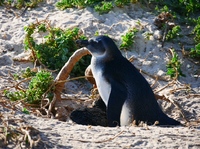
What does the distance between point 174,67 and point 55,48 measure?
1.55m

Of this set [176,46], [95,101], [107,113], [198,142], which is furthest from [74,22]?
[198,142]

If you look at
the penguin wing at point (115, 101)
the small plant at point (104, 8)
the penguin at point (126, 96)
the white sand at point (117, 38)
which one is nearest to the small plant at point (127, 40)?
the white sand at point (117, 38)

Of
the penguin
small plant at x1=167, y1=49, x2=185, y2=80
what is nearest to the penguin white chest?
the penguin

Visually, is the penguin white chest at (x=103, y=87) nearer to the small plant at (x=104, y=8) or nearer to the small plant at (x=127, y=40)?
the small plant at (x=127, y=40)

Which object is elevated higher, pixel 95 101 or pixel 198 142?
pixel 198 142

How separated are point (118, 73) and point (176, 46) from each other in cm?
196

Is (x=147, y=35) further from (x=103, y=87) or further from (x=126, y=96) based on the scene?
(x=126, y=96)

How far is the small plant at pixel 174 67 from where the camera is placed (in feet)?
23.5

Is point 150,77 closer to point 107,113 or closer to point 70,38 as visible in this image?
point 70,38

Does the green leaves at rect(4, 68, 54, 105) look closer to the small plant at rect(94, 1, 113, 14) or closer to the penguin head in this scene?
the penguin head

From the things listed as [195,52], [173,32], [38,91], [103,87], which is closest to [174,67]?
[195,52]

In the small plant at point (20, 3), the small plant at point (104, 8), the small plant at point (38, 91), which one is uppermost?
the small plant at point (104, 8)

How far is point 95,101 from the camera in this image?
6270 millimetres

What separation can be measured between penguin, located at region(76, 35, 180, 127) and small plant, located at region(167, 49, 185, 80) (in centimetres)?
120
